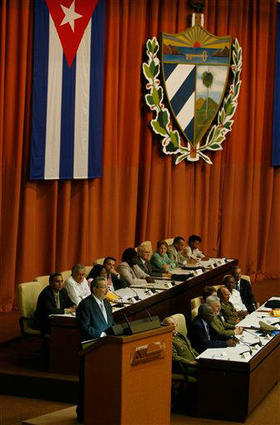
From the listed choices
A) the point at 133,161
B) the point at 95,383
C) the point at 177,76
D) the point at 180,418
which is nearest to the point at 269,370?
the point at 180,418

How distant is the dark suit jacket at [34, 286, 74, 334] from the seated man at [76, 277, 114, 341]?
2.14 ft

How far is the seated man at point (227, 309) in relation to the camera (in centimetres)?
895

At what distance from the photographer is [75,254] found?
11.7 meters

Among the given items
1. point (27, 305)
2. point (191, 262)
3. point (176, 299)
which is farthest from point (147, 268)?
point (27, 305)

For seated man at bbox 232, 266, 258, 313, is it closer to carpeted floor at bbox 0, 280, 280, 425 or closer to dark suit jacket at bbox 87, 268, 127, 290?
dark suit jacket at bbox 87, 268, 127, 290

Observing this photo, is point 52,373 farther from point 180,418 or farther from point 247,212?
point 247,212

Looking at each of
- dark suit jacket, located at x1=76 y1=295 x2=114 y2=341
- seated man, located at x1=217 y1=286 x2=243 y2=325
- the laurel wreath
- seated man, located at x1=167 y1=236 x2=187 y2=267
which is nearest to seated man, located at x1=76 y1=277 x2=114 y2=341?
dark suit jacket, located at x1=76 y1=295 x2=114 y2=341

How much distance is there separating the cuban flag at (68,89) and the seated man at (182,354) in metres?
4.07

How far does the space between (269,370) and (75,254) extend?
484 centimetres

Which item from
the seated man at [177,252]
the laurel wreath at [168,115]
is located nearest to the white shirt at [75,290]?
the seated man at [177,252]

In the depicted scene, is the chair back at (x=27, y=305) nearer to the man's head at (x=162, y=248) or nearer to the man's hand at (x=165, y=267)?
the man's hand at (x=165, y=267)

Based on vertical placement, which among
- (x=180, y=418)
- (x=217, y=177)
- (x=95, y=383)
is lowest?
(x=180, y=418)

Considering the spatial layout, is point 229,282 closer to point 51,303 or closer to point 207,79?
point 51,303

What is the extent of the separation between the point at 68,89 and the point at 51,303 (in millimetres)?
3969
